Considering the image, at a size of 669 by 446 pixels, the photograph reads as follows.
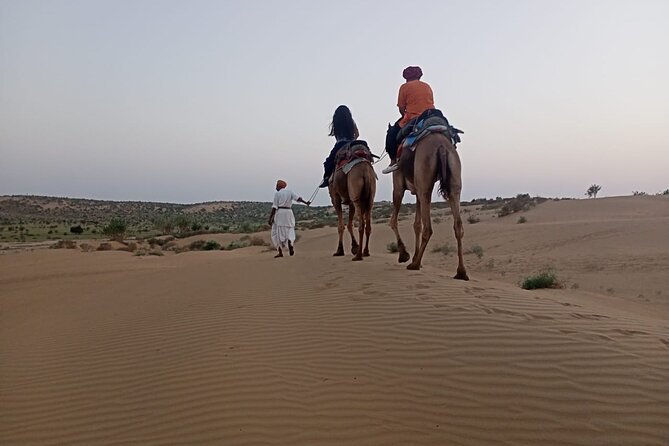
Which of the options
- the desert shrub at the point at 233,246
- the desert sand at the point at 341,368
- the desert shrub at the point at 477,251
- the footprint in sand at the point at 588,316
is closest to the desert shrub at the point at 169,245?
the desert shrub at the point at 233,246

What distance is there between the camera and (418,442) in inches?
128

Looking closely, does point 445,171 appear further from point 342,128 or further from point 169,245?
point 169,245

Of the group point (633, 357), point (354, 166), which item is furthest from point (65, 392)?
point (354, 166)

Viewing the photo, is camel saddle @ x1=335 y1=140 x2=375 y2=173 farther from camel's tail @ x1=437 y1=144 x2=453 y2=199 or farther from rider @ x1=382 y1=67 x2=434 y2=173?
camel's tail @ x1=437 y1=144 x2=453 y2=199

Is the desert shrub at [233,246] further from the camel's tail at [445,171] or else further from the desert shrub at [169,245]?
the camel's tail at [445,171]

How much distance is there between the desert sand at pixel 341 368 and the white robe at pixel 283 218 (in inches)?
219

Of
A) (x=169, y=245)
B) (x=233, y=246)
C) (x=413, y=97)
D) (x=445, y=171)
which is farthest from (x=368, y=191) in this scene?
(x=169, y=245)

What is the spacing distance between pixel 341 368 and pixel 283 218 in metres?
9.82

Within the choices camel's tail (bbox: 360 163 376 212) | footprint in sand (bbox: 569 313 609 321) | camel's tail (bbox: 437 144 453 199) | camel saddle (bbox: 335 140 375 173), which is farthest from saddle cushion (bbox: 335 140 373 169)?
footprint in sand (bbox: 569 313 609 321)

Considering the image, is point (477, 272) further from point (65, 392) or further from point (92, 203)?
point (92, 203)

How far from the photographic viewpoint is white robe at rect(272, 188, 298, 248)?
549 inches

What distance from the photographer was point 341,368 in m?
4.35

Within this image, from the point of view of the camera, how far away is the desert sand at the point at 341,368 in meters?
3.39

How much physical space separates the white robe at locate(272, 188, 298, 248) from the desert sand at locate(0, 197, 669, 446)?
5573 mm
